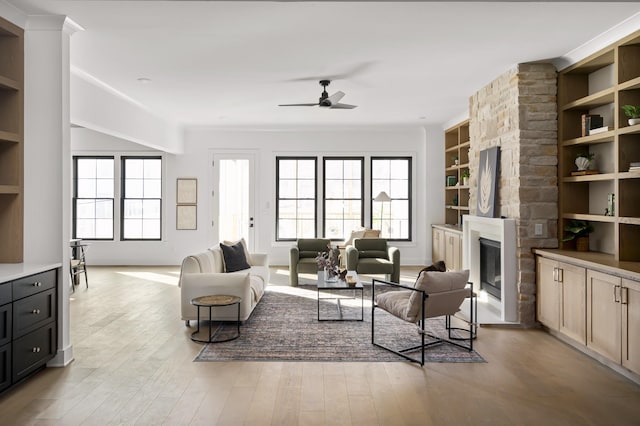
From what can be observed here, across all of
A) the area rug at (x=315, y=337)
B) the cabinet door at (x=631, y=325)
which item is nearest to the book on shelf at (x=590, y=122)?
the cabinet door at (x=631, y=325)

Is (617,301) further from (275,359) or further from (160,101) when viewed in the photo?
(160,101)

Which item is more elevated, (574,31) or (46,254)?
(574,31)

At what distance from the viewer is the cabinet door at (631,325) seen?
11.7ft

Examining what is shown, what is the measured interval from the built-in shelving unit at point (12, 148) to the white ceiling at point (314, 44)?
40cm

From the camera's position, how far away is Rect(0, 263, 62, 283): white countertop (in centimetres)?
342

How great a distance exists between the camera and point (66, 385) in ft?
11.9

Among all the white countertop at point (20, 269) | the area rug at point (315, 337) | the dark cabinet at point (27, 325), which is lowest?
the area rug at point (315, 337)

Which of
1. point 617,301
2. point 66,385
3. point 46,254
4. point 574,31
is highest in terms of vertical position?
point 574,31

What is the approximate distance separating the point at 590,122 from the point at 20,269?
17.8 ft

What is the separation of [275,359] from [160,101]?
4.84 m

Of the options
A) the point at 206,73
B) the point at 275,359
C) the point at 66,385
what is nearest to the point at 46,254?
the point at 66,385

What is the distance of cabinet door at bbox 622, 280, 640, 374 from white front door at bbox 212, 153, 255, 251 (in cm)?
740

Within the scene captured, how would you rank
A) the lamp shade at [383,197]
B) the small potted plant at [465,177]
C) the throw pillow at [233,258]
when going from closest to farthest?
the throw pillow at [233,258] < the small potted plant at [465,177] < the lamp shade at [383,197]

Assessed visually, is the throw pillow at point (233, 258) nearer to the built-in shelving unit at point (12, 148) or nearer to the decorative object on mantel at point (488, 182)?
the built-in shelving unit at point (12, 148)
